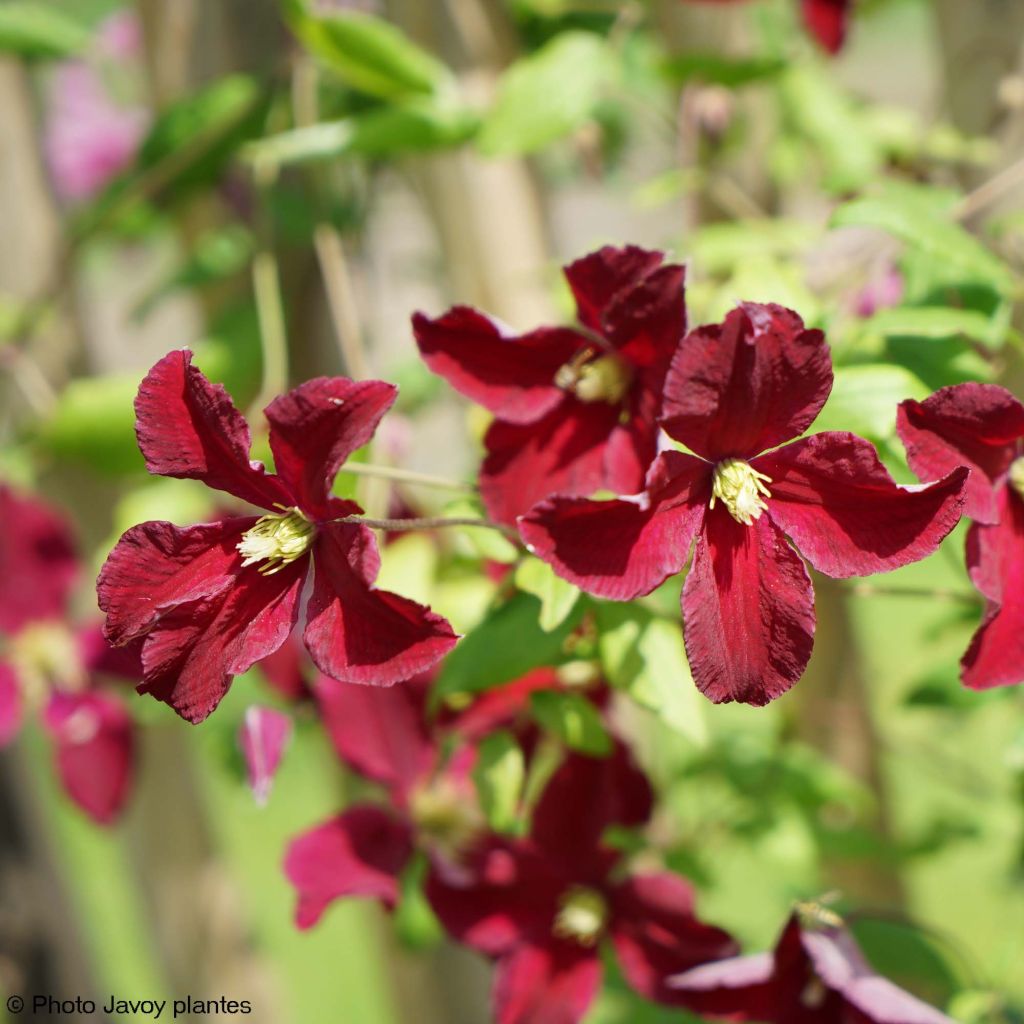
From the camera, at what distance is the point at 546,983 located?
1.87 ft

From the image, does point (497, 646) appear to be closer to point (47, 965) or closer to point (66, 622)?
point (66, 622)

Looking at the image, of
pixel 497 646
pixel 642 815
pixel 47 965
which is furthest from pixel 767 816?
pixel 47 965

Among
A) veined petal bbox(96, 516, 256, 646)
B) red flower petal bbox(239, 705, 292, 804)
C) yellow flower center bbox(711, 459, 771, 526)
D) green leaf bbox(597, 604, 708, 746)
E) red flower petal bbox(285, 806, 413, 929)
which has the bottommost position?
red flower petal bbox(285, 806, 413, 929)

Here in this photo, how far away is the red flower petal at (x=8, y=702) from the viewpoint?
773 millimetres

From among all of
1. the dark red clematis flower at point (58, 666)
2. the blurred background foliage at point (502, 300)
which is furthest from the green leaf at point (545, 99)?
the dark red clematis flower at point (58, 666)

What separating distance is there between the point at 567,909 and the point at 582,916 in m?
0.01

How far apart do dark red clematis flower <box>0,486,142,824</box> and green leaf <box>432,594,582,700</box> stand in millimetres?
384

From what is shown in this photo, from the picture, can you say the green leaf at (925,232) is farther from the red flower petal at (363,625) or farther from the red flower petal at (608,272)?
the red flower petal at (363,625)

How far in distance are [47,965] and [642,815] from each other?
84 cm

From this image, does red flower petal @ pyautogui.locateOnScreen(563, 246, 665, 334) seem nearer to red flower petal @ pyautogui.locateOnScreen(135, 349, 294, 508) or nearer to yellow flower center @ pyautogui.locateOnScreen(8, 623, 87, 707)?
red flower petal @ pyautogui.locateOnScreen(135, 349, 294, 508)

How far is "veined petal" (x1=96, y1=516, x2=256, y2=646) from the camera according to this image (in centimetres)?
37

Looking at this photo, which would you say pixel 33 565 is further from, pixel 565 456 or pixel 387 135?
pixel 565 456

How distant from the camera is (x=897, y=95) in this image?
306 cm

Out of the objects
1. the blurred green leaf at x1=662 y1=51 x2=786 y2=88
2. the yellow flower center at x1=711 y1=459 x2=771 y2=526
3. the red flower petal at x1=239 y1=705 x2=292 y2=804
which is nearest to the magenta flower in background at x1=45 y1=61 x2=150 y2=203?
the blurred green leaf at x1=662 y1=51 x2=786 y2=88
